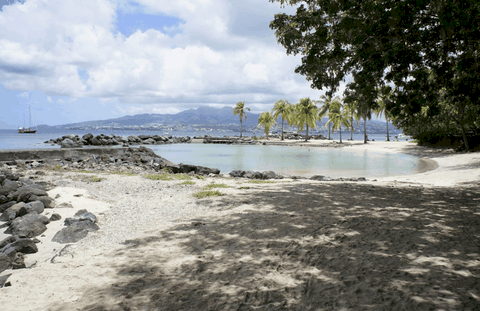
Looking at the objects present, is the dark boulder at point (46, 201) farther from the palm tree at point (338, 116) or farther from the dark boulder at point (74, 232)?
the palm tree at point (338, 116)

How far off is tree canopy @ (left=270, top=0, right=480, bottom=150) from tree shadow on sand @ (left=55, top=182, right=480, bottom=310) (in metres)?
3.84

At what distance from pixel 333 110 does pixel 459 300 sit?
65.6 m

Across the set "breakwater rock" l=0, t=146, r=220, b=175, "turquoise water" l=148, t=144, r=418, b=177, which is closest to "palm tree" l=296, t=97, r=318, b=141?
"turquoise water" l=148, t=144, r=418, b=177

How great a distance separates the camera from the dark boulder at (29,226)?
5781mm

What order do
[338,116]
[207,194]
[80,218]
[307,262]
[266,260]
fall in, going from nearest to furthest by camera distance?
1. [307,262]
2. [266,260]
3. [80,218]
4. [207,194]
5. [338,116]

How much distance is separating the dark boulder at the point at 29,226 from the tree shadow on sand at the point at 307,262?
2.20 meters

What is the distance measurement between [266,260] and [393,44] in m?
7.72

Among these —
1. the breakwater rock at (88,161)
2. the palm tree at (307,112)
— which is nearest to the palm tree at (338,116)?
the palm tree at (307,112)

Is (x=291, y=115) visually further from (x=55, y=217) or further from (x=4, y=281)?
(x=4, y=281)

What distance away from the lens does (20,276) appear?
4039 mm

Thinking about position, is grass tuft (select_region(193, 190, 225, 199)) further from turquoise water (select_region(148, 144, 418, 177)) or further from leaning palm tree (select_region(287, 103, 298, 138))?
leaning palm tree (select_region(287, 103, 298, 138))

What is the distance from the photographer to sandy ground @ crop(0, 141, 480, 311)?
10.6 ft

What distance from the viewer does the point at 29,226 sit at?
5.94 meters

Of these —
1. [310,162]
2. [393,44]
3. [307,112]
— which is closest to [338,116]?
[307,112]
